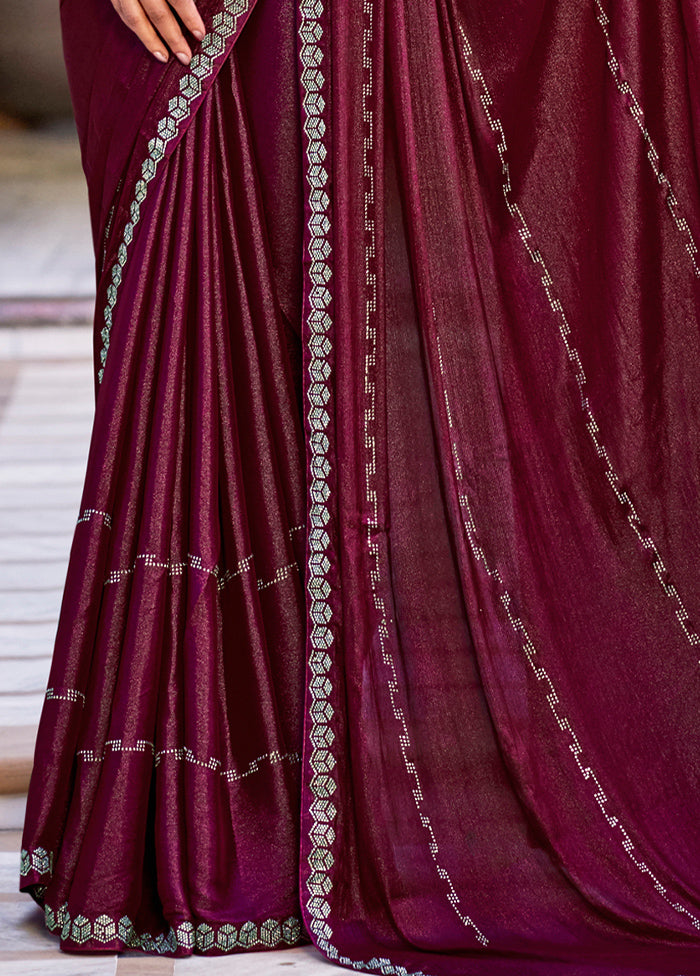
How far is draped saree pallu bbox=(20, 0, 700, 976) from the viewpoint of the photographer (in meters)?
1.01

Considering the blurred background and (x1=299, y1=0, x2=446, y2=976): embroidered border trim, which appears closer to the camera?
(x1=299, y1=0, x2=446, y2=976): embroidered border trim

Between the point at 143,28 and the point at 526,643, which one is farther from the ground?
the point at 143,28

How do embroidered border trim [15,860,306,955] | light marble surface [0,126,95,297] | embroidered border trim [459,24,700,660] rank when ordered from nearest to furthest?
embroidered border trim [15,860,306,955] < embroidered border trim [459,24,700,660] < light marble surface [0,126,95,297]

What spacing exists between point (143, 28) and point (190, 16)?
0.04 m

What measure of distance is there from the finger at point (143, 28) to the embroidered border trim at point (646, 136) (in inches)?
15.5

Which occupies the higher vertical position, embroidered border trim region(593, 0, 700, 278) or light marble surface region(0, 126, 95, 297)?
light marble surface region(0, 126, 95, 297)

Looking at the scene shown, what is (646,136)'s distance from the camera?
1108 mm

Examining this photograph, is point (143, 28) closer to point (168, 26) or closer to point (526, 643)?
point (168, 26)

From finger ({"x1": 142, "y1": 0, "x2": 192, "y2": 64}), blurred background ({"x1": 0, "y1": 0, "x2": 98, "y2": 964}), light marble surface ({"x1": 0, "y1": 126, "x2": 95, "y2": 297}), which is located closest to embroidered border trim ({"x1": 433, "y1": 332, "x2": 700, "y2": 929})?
finger ({"x1": 142, "y1": 0, "x2": 192, "y2": 64})

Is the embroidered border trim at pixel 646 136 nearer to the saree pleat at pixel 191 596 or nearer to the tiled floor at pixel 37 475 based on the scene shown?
the saree pleat at pixel 191 596

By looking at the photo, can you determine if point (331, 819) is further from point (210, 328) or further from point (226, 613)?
point (210, 328)

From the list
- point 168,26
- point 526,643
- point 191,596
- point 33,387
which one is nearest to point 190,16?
point 168,26

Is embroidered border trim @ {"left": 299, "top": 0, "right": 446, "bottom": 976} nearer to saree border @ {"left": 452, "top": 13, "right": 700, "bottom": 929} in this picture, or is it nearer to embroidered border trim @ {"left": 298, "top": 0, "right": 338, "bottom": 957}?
embroidered border trim @ {"left": 298, "top": 0, "right": 338, "bottom": 957}

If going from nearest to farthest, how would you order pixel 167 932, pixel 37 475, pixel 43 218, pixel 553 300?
pixel 167 932 < pixel 553 300 < pixel 37 475 < pixel 43 218
